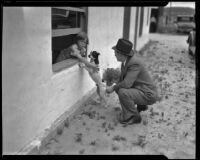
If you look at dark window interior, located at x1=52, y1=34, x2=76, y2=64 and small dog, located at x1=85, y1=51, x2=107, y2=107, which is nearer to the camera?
dark window interior, located at x1=52, y1=34, x2=76, y2=64

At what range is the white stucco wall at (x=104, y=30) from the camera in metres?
4.70

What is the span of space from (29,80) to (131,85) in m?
1.57

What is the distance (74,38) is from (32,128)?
170cm

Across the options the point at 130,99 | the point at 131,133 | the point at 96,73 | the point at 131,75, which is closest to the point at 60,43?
the point at 96,73

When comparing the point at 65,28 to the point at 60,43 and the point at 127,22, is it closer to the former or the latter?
the point at 60,43

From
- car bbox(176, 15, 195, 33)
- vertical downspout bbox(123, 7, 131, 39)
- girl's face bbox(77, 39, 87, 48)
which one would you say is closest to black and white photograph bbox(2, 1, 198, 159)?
girl's face bbox(77, 39, 87, 48)

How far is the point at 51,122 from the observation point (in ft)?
11.1

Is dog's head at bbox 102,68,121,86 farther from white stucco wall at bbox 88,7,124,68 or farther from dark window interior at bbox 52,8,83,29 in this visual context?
dark window interior at bbox 52,8,83,29

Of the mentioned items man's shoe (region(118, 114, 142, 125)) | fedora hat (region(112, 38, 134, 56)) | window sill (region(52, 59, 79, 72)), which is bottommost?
man's shoe (region(118, 114, 142, 125))

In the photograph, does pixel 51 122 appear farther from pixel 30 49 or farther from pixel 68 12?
pixel 68 12

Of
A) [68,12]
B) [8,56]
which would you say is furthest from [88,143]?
[68,12]

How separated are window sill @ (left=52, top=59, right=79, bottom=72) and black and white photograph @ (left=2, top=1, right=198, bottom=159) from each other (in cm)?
2

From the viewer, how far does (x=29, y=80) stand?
2.74m

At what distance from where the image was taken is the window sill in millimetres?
3514
